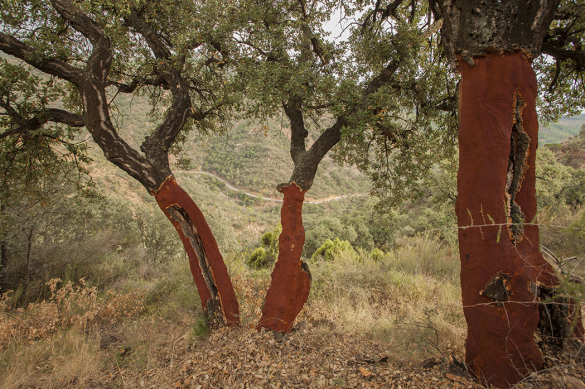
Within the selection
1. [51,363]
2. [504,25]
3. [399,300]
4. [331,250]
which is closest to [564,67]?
[504,25]

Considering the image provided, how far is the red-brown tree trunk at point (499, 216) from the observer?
208cm

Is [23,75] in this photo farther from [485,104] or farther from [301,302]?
[485,104]

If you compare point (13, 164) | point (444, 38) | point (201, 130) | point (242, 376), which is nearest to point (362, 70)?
point (444, 38)

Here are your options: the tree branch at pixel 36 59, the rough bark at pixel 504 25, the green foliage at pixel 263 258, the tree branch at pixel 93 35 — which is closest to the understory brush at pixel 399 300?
the green foliage at pixel 263 258

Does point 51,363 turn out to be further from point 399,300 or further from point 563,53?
point 563,53

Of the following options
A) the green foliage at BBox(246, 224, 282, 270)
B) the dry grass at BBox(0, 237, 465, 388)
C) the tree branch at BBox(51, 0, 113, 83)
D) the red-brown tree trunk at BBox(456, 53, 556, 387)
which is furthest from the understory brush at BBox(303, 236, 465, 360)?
the tree branch at BBox(51, 0, 113, 83)

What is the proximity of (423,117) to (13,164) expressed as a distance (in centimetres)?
720

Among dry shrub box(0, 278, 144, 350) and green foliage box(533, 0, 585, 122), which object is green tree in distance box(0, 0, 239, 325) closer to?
dry shrub box(0, 278, 144, 350)

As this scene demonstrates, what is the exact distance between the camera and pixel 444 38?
265 cm

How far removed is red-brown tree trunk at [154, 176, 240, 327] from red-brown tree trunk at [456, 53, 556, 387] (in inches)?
118

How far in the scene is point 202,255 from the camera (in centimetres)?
418

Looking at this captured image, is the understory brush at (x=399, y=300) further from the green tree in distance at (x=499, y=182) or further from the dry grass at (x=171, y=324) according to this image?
the green tree in distance at (x=499, y=182)

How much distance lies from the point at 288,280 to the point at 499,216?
2559 mm

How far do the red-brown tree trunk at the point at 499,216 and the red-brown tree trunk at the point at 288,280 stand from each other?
2113 mm
